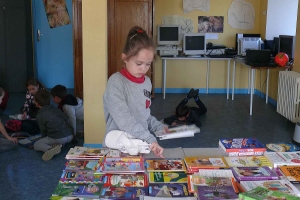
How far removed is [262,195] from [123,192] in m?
0.60

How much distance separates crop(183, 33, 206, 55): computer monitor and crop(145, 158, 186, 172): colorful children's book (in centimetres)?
587

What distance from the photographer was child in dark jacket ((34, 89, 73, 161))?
4.55 metres

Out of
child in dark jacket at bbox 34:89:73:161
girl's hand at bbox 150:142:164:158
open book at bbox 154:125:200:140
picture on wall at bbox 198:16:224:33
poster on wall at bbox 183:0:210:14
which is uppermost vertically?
poster on wall at bbox 183:0:210:14

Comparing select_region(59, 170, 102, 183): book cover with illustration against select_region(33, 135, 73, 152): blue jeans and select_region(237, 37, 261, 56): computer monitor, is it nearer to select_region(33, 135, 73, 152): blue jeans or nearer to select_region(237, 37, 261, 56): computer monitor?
select_region(33, 135, 73, 152): blue jeans

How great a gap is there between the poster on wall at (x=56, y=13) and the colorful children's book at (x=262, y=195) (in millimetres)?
7310

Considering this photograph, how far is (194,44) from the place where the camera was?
25.8 ft

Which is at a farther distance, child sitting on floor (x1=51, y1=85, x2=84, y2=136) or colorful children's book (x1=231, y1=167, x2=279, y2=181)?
child sitting on floor (x1=51, y1=85, x2=84, y2=136)

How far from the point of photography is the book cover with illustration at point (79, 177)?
189cm

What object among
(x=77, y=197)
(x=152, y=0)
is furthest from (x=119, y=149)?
(x=152, y=0)

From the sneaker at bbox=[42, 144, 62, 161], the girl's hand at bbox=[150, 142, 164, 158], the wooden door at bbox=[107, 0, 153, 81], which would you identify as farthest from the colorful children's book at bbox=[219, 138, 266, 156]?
the wooden door at bbox=[107, 0, 153, 81]

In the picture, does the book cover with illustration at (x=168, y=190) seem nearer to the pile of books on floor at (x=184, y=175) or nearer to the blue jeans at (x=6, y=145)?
the pile of books on floor at (x=184, y=175)

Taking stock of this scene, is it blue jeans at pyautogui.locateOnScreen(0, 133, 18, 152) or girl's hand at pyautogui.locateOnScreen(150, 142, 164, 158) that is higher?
girl's hand at pyautogui.locateOnScreen(150, 142, 164, 158)

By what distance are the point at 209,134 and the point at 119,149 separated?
128 inches

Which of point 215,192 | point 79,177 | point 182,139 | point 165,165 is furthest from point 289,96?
point 79,177
